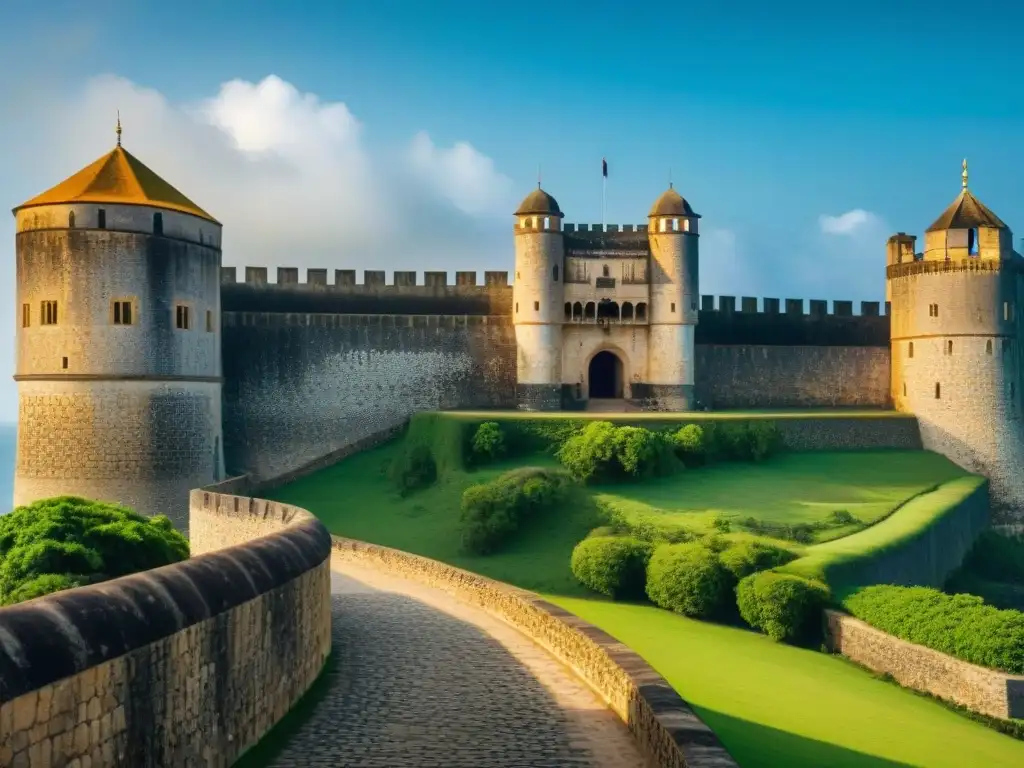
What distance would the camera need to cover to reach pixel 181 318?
31.7m

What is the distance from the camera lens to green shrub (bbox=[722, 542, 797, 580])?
77.0 ft

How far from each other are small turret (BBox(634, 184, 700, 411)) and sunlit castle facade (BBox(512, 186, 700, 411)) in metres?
0.03

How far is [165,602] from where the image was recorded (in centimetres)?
895

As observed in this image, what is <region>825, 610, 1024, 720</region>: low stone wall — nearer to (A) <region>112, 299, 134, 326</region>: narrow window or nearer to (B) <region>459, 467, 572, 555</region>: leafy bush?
(B) <region>459, 467, 572, 555</region>: leafy bush

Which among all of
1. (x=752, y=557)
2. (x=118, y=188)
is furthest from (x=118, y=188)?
(x=752, y=557)

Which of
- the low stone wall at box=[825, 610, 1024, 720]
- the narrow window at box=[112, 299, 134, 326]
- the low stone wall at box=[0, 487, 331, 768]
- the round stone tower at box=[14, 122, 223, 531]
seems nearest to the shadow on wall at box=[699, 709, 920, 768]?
the low stone wall at box=[825, 610, 1024, 720]

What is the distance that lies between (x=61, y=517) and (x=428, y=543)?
9.83m

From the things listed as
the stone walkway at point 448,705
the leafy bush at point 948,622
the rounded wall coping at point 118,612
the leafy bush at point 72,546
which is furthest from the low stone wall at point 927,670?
the leafy bush at point 72,546

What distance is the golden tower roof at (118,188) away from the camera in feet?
101

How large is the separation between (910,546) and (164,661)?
69.6ft

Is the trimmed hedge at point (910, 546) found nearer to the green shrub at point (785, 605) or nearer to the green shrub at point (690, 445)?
the green shrub at point (785, 605)

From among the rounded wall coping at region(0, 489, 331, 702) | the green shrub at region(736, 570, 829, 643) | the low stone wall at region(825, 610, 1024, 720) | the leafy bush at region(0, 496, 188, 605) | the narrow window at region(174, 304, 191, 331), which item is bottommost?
the low stone wall at region(825, 610, 1024, 720)

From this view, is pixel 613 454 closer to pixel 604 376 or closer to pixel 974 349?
pixel 604 376

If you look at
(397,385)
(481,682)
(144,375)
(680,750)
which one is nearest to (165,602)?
(680,750)
